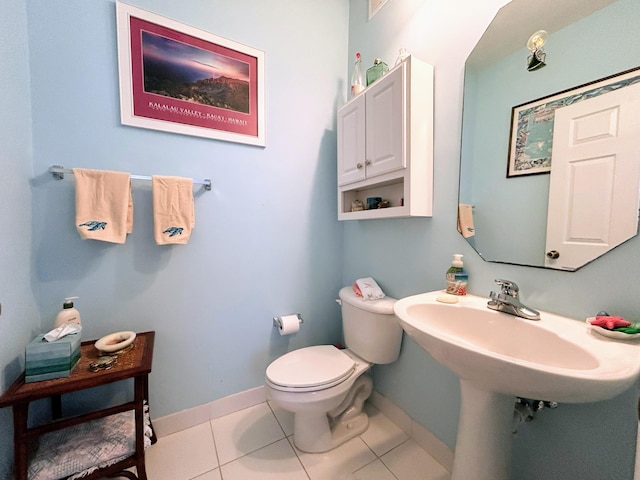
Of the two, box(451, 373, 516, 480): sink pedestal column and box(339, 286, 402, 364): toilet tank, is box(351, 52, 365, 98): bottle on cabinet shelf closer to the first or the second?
box(339, 286, 402, 364): toilet tank

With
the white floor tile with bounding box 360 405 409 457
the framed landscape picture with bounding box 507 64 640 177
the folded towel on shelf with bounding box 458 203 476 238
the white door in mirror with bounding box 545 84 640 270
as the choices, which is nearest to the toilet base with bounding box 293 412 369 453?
the white floor tile with bounding box 360 405 409 457

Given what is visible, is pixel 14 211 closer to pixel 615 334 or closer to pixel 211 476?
pixel 211 476

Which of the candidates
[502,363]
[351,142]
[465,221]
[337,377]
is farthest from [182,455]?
[351,142]

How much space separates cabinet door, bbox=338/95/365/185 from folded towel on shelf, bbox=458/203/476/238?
1.69 feet

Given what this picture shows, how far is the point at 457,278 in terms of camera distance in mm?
1020

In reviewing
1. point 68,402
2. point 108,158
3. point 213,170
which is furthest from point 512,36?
point 68,402

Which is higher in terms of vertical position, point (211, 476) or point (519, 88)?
point (519, 88)

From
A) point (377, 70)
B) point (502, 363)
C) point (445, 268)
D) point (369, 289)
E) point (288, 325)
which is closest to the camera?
point (502, 363)

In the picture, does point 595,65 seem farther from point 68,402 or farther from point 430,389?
point 68,402

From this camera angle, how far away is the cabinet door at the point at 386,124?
1.09 meters

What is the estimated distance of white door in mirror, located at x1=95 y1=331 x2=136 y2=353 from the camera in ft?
3.28

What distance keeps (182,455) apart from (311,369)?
754mm

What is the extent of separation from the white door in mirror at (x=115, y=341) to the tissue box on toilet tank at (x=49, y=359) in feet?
0.33

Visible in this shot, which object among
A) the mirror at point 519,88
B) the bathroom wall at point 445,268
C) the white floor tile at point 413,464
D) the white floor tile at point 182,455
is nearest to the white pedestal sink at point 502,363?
the bathroom wall at point 445,268
